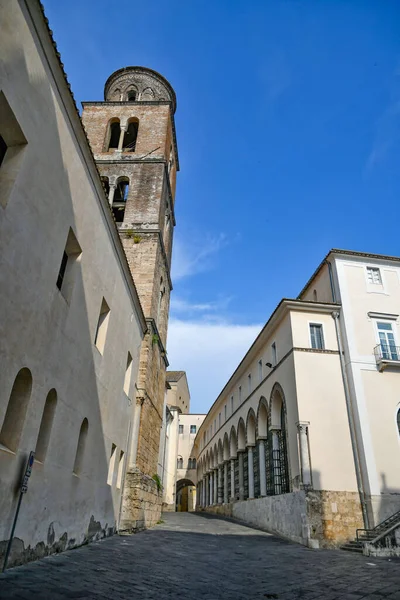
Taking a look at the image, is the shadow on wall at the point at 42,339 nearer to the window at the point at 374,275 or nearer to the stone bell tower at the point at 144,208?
the stone bell tower at the point at 144,208

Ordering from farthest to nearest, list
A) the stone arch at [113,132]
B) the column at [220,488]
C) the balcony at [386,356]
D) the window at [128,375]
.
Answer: the column at [220,488] < the stone arch at [113,132] < the balcony at [386,356] < the window at [128,375]

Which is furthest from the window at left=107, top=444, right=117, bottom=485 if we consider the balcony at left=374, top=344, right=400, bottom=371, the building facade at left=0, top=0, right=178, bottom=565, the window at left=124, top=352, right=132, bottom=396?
the balcony at left=374, top=344, right=400, bottom=371

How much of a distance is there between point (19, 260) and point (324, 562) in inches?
388

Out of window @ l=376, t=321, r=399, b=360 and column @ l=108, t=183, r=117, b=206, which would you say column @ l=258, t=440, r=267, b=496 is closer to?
window @ l=376, t=321, r=399, b=360

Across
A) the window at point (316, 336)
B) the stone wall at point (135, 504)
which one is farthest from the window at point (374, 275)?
the stone wall at point (135, 504)

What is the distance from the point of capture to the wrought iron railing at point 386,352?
17.0 metres

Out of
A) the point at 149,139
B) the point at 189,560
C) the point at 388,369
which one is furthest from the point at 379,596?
the point at 149,139

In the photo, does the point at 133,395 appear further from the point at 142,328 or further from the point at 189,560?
the point at 189,560

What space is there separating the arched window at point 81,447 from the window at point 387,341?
42.6 feet

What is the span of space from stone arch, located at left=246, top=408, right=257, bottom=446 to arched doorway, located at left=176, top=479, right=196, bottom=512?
95.7ft

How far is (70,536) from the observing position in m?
8.53

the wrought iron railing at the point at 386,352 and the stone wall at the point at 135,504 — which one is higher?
the wrought iron railing at the point at 386,352

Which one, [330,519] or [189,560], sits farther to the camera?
[330,519]

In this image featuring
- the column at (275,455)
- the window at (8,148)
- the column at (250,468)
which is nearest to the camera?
the window at (8,148)
